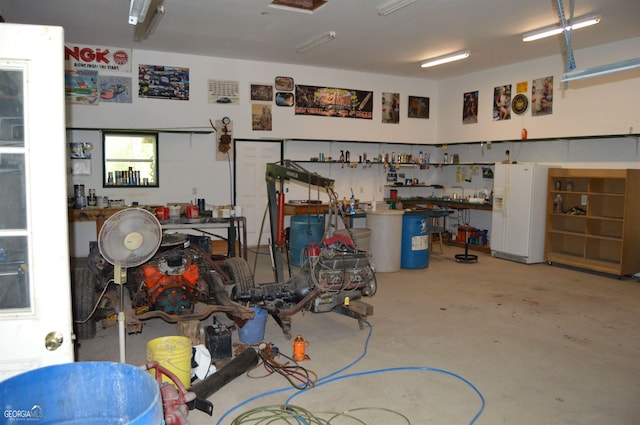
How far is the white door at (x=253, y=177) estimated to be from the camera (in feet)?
30.3

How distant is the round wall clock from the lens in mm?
8922

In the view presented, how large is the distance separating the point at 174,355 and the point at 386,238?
471 cm

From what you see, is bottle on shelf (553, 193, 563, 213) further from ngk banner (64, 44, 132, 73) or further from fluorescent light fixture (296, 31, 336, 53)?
ngk banner (64, 44, 132, 73)

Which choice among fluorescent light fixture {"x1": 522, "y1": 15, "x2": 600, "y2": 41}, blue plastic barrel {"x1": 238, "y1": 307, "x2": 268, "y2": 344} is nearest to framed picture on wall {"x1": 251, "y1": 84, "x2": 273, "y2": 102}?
fluorescent light fixture {"x1": 522, "y1": 15, "x2": 600, "y2": 41}

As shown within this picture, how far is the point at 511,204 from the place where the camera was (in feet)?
27.5

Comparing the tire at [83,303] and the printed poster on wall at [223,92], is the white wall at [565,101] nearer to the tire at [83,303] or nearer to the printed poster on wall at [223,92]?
the printed poster on wall at [223,92]

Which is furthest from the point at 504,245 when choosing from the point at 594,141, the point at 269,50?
the point at 269,50

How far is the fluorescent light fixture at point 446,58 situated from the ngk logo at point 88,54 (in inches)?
229

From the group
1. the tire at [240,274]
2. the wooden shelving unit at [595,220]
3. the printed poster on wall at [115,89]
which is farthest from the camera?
the printed poster on wall at [115,89]

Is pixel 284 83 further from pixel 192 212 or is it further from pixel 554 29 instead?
pixel 554 29

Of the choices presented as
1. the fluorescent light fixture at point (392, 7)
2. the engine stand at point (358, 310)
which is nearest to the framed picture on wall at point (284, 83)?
the fluorescent light fixture at point (392, 7)

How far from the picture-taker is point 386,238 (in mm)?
7441

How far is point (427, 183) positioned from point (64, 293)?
9894 mm

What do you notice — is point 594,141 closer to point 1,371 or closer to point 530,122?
point 530,122
